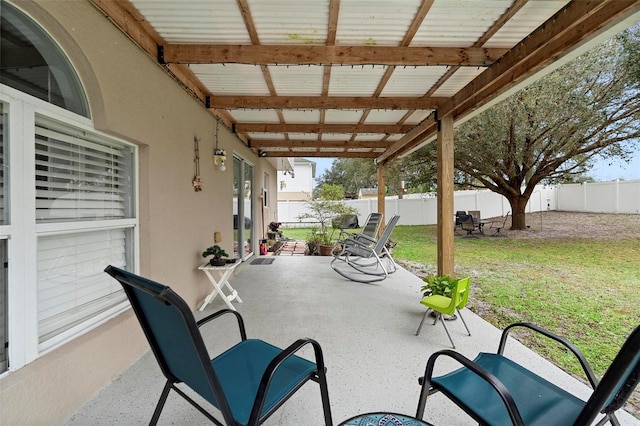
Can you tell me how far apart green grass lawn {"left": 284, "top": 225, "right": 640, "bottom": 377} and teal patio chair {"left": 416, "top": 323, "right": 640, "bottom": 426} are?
135cm

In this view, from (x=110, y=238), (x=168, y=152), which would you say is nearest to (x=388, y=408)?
(x=110, y=238)

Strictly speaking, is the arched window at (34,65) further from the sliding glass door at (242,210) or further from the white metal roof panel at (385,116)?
the sliding glass door at (242,210)

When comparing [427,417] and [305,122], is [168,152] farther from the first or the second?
[427,417]

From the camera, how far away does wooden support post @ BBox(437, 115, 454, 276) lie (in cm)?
363

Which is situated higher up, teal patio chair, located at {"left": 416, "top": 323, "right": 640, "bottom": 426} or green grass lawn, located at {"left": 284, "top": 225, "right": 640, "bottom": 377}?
teal patio chair, located at {"left": 416, "top": 323, "right": 640, "bottom": 426}

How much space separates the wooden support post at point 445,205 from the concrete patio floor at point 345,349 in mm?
638

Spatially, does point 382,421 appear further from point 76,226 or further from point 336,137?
point 336,137

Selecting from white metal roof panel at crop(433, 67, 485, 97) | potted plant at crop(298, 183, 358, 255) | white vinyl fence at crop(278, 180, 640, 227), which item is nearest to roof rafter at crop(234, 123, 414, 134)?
white metal roof panel at crop(433, 67, 485, 97)

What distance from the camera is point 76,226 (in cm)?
184

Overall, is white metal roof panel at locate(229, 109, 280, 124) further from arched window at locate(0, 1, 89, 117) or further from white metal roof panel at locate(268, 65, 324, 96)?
arched window at locate(0, 1, 89, 117)

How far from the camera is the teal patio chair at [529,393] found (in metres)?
0.98

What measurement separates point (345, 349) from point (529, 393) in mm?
1420

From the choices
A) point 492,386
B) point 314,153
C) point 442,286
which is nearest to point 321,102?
point 442,286

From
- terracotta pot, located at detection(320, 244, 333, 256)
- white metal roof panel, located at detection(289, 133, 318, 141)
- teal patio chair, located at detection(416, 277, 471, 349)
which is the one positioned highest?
white metal roof panel, located at detection(289, 133, 318, 141)
